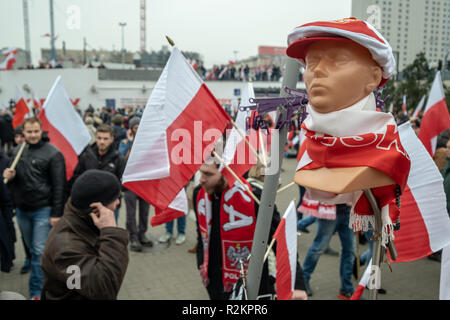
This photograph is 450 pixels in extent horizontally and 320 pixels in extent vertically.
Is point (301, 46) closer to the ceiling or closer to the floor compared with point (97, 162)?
closer to the ceiling

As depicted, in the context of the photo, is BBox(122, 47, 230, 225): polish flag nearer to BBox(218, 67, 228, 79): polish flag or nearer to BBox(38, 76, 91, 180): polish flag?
BBox(38, 76, 91, 180): polish flag

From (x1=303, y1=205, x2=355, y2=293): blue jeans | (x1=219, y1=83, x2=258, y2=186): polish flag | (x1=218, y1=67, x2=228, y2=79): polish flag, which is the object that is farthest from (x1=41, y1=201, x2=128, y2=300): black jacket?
(x1=218, y1=67, x2=228, y2=79): polish flag

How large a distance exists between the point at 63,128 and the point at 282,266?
3.55m

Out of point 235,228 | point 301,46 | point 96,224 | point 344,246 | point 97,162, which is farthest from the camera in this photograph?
point 97,162

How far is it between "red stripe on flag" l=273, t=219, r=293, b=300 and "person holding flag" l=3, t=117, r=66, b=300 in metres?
2.97

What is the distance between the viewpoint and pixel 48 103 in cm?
455

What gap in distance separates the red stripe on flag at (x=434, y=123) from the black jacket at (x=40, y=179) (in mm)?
4253

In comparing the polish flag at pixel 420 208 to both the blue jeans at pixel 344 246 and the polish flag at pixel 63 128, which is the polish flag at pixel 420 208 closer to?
the blue jeans at pixel 344 246

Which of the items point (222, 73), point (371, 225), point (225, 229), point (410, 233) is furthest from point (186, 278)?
point (222, 73)

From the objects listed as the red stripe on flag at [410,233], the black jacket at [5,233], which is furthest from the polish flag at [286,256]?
the black jacket at [5,233]

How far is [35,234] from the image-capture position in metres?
4.18

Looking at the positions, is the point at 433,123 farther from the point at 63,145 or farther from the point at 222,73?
the point at 222,73
